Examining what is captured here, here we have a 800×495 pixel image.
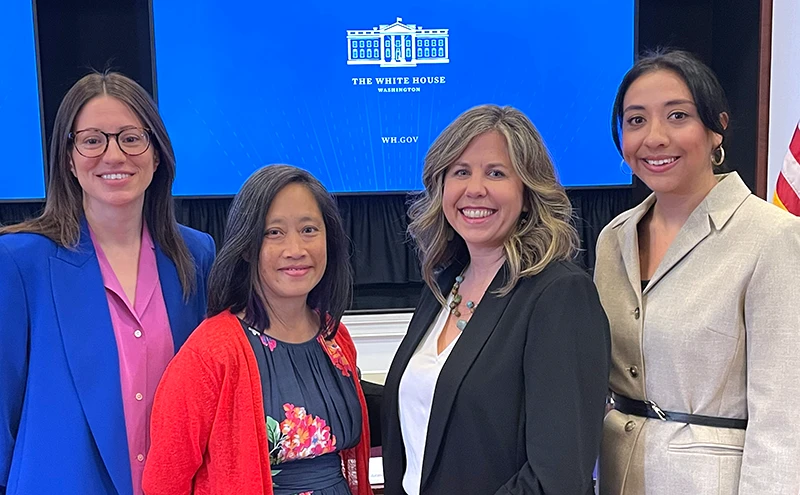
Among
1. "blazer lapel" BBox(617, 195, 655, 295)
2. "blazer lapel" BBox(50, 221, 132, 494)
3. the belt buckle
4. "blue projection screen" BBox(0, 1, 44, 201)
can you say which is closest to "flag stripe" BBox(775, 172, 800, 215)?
"blazer lapel" BBox(617, 195, 655, 295)

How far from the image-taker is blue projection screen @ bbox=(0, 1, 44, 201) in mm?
4168

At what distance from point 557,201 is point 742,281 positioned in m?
0.41

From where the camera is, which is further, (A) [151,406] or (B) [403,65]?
(B) [403,65]

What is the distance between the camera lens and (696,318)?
4.93ft

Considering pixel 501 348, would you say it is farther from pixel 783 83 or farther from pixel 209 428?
pixel 783 83

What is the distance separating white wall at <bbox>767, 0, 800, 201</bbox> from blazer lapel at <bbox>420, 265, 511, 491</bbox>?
2978 mm

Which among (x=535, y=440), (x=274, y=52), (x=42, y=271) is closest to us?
(x=535, y=440)

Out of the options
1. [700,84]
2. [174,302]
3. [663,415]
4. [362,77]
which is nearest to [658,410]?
[663,415]

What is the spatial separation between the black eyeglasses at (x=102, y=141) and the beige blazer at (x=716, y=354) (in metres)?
1.24

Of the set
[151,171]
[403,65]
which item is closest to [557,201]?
[151,171]

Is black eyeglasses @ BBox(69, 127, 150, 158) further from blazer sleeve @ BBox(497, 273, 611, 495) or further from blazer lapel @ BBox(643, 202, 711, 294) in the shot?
blazer lapel @ BBox(643, 202, 711, 294)

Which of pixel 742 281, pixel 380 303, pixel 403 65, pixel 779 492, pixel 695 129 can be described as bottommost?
pixel 380 303

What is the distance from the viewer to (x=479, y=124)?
1.58 meters

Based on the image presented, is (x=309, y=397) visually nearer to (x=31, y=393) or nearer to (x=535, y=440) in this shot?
(x=535, y=440)
